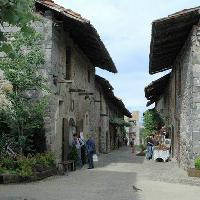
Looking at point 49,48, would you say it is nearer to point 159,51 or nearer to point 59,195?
point 159,51

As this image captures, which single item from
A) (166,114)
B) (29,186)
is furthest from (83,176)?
(166,114)

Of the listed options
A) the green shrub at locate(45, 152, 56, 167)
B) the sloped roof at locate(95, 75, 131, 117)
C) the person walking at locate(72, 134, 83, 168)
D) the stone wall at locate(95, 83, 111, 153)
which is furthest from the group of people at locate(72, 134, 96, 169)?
the stone wall at locate(95, 83, 111, 153)

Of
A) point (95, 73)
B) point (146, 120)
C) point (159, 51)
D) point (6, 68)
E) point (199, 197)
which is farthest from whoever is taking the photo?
point (146, 120)

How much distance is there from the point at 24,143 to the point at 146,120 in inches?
660

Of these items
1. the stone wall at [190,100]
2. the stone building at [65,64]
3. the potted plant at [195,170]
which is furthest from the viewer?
the stone building at [65,64]

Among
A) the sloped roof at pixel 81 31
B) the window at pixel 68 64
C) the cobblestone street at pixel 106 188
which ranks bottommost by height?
the cobblestone street at pixel 106 188

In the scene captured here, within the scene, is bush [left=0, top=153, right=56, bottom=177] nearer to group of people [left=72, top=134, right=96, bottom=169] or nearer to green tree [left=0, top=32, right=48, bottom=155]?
green tree [left=0, top=32, right=48, bottom=155]

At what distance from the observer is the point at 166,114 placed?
28375 mm

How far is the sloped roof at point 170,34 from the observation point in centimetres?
1465

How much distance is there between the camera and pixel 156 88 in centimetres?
3038

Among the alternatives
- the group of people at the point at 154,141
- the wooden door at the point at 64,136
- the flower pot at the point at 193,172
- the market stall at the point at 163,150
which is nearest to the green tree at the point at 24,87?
the wooden door at the point at 64,136

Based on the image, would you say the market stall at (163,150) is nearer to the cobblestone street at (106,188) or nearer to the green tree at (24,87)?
the cobblestone street at (106,188)

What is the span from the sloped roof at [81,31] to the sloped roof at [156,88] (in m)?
4.58

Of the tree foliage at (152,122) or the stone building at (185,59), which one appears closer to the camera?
the stone building at (185,59)
